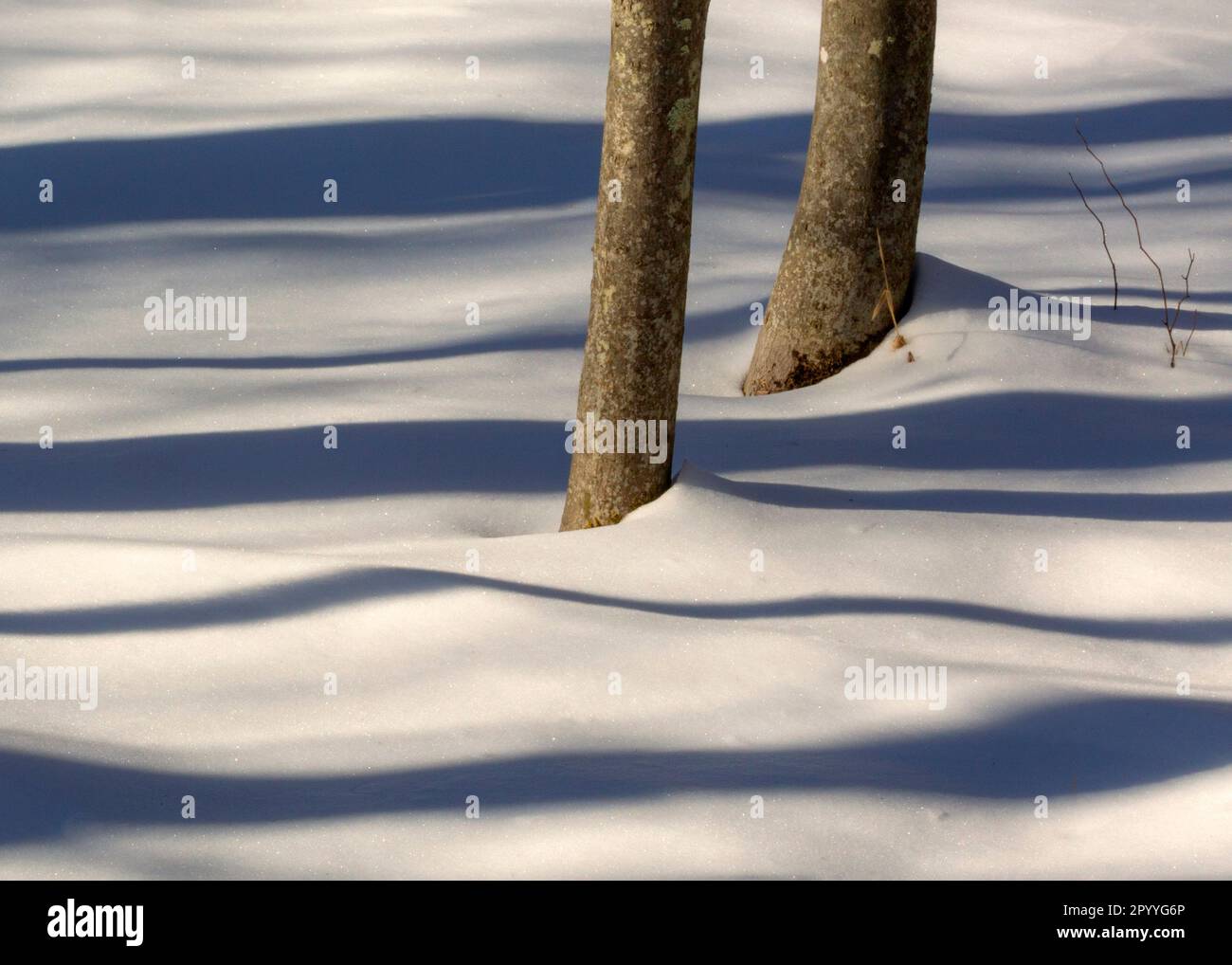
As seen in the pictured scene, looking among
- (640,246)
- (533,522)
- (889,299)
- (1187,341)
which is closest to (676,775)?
(640,246)

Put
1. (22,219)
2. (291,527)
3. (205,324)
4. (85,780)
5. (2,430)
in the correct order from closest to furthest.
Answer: (85,780), (291,527), (2,430), (205,324), (22,219)

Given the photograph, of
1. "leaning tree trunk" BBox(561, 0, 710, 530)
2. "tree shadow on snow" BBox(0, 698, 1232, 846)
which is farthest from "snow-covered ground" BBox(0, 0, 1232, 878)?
"leaning tree trunk" BBox(561, 0, 710, 530)

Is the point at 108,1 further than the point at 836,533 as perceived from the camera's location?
Yes

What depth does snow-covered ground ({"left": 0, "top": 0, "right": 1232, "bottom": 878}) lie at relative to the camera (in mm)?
3389

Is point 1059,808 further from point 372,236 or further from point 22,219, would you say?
point 22,219

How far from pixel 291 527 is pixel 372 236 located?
3.74 m

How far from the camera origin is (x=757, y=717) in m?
3.79

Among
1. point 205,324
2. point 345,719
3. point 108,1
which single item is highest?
point 108,1

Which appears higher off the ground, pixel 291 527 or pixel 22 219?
pixel 22 219

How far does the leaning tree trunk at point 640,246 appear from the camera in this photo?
4402mm

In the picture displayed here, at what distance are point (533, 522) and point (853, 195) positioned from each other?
220 cm

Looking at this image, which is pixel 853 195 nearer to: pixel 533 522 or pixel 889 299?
pixel 889 299

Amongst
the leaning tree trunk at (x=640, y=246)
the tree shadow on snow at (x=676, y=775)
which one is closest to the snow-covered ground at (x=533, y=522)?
the tree shadow on snow at (x=676, y=775)
